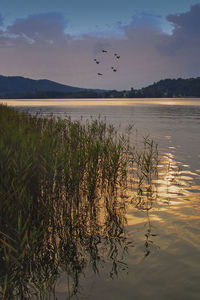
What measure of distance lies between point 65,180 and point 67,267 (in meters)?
2.79

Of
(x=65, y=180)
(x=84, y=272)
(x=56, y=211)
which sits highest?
(x=65, y=180)

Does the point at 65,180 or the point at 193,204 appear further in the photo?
the point at 193,204

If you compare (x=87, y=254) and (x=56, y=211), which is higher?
(x=56, y=211)

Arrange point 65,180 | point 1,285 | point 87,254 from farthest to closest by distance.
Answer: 1. point 65,180
2. point 87,254
3. point 1,285

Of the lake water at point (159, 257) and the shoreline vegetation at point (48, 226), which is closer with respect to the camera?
the shoreline vegetation at point (48, 226)

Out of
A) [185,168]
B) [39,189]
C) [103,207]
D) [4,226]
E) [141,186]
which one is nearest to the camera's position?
[4,226]

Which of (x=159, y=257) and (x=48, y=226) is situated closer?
(x=159, y=257)

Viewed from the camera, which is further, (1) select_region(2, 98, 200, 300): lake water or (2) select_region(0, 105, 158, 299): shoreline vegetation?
(1) select_region(2, 98, 200, 300): lake water

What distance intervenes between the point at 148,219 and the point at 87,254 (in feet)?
8.83

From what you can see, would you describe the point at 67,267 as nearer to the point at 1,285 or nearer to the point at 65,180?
the point at 1,285

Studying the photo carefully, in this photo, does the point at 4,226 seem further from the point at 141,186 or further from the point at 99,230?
the point at 141,186

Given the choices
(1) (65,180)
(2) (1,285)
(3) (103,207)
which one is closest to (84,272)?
(2) (1,285)

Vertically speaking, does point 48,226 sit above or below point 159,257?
above

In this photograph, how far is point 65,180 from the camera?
8.34 metres
